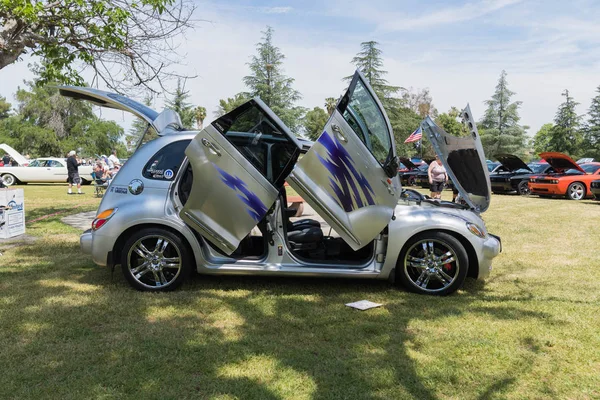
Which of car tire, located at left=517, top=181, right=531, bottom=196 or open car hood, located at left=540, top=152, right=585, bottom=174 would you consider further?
car tire, located at left=517, top=181, right=531, bottom=196

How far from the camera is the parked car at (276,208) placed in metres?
4.33

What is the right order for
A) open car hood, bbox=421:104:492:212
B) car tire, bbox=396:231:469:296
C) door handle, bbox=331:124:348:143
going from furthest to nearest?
open car hood, bbox=421:104:492:212 → car tire, bbox=396:231:469:296 → door handle, bbox=331:124:348:143

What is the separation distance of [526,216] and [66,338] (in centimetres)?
1063

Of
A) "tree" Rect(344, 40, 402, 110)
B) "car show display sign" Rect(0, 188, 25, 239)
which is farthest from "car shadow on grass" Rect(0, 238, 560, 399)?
"tree" Rect(344, 40, 402, 110)

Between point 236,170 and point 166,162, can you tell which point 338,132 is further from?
point 166,162

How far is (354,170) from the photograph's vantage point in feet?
14.3

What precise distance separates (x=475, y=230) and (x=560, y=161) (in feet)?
42.1

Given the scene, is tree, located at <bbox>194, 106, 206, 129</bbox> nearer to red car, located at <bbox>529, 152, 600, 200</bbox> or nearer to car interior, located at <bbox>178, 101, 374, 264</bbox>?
red car, located at <bbox>529, 152, 600, 200</bbox>

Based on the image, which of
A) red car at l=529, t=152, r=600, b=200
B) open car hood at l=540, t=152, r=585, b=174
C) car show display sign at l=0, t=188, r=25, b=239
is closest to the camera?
car show display sign at l=0, t=188, r=25, b=239

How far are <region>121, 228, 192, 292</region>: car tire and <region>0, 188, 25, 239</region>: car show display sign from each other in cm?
412

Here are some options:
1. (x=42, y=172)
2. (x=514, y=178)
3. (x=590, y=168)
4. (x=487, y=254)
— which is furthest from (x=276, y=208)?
(x=42, y=172)

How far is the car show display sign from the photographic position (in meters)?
7.62

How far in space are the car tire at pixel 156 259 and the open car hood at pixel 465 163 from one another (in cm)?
317

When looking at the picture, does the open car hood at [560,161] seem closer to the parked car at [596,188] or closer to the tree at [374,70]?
the parked car at [596,188]
